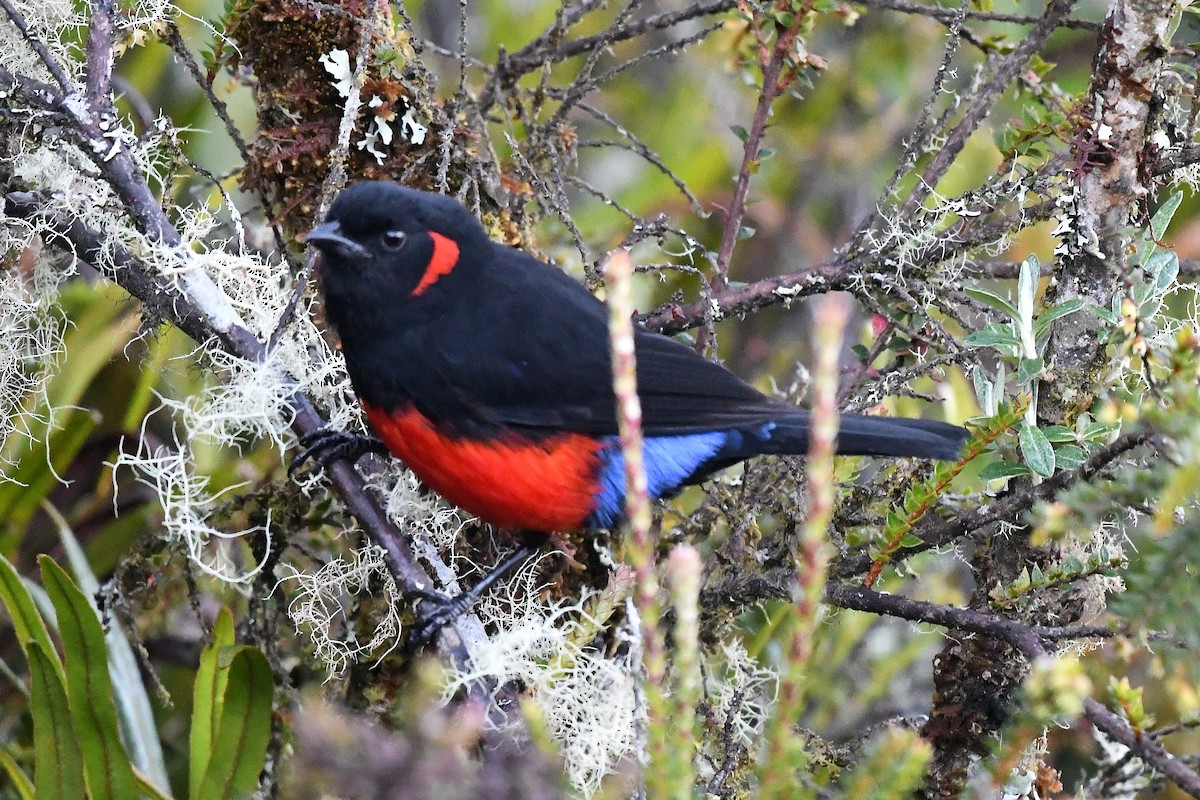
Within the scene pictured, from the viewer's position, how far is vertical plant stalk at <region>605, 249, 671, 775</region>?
1084 millimetres

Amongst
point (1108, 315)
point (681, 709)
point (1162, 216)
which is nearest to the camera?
point (681, 709)

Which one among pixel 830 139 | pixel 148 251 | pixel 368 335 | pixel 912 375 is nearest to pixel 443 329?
pixel 368 335

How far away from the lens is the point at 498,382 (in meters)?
2.50

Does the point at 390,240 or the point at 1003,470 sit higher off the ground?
the point at 390,240

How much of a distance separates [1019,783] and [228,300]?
1704mm

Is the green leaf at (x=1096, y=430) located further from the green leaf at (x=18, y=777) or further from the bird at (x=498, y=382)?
the green leaf at (x=18, y=777)

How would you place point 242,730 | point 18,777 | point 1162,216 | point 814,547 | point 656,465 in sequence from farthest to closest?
point 656,465 → point 18,777 → point 242,730 → point 1162,216 → point 814,547

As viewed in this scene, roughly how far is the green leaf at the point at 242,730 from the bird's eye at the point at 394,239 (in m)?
0.82

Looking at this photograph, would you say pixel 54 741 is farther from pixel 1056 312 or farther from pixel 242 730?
pixel 1056 312

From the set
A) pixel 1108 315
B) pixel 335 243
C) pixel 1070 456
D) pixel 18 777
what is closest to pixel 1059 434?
pixel 1070 456

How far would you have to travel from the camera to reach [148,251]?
235 cm

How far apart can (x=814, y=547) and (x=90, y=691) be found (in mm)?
1676

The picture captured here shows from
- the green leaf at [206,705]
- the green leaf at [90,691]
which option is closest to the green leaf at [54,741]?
the green leaf at [90,691]

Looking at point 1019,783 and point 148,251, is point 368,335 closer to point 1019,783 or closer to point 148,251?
point 148,251
